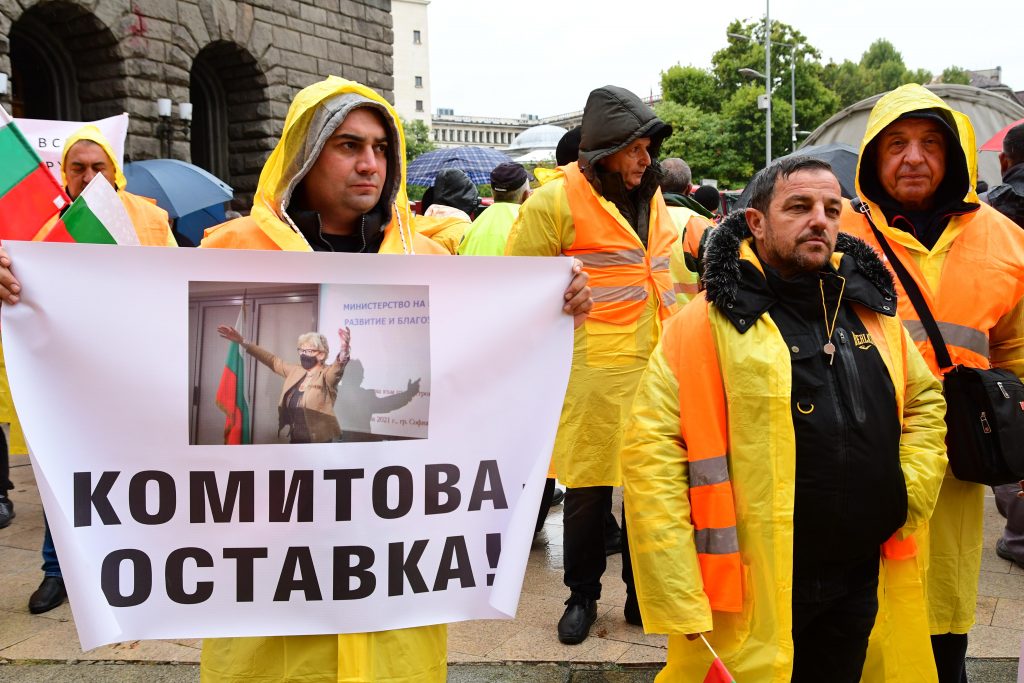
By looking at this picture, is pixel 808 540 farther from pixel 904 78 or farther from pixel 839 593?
pixel 904 78

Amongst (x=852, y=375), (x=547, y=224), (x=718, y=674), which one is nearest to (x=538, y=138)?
(x=547, y=224)

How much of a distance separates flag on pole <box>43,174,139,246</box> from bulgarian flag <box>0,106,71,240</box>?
1.89 ft

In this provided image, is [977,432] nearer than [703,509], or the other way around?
[703,509]

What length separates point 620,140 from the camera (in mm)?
4148

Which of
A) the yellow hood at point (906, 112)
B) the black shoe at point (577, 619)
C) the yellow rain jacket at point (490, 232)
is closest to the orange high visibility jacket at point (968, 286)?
the yellow hood at point (906, 112)

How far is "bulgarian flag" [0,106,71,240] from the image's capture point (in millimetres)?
3770

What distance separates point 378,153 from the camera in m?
2.57

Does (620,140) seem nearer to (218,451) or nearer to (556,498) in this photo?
(218,451)

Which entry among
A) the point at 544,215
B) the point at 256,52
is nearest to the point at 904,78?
the point at 256,52

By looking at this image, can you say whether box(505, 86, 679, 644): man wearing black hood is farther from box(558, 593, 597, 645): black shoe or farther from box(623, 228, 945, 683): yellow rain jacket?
box(623, 228, 945, 683): yellow rain jacket

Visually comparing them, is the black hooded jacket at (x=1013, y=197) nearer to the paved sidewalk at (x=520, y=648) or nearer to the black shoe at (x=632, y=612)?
the paved sidewalk at (x=520, y=648)

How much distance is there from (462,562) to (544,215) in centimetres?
219

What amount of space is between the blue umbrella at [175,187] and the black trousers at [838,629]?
8371mm

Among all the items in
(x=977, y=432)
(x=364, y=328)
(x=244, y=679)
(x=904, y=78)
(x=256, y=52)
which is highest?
(x=904, y=78)
